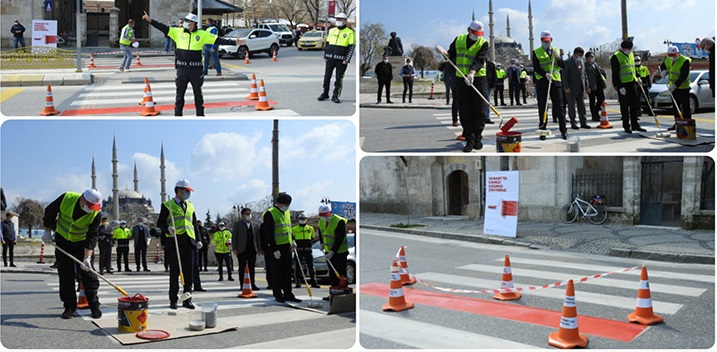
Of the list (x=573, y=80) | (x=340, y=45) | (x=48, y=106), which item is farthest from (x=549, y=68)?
(x=48, y=106)

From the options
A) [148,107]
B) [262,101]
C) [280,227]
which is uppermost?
[262,101]

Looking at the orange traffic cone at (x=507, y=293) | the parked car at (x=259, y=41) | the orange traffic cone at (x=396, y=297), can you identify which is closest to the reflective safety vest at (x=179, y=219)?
the orange traffic cone at (x=396, y=297)

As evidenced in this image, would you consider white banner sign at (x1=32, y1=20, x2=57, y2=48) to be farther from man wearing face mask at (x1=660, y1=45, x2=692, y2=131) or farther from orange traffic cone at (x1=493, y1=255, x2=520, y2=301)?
orange traffic cone at (x1=493, y1=255, x2=520, y2=301)

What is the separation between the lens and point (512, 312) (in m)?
8.34

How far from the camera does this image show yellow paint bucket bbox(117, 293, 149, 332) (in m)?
6.89

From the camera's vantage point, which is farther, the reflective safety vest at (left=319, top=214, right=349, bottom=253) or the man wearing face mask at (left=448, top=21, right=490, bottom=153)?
the man wearing face mask at (left=448, top=21, right=490, bottom=153)

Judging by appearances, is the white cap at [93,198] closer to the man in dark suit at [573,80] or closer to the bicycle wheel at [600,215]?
the man in dark suit at [573,80]

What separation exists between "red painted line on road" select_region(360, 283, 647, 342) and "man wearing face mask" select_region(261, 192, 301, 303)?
1063mm

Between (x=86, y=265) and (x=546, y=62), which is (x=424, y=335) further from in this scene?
(x=546, y=62)

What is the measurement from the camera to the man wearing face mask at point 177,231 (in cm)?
854

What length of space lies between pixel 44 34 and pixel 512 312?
Result: 69.1 feet

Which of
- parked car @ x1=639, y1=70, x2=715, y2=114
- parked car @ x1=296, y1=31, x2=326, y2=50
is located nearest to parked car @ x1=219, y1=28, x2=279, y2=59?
parked car @ x1=296, y1=31, x2=326, y2=50

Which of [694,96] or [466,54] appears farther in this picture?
[694,96]

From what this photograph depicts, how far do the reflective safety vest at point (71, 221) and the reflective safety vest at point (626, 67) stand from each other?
967cm
